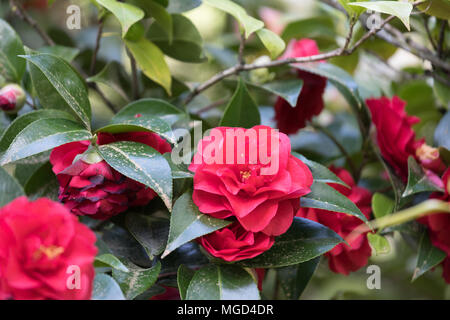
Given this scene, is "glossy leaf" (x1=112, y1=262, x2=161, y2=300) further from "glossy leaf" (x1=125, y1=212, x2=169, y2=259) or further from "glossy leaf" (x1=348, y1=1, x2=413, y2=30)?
"glossy leaf" (x1=348, y1=1, x2=413, y2=30)

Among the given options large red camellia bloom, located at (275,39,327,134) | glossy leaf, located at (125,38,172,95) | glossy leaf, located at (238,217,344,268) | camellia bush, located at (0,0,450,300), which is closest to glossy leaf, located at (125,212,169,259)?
camellia bush, located at (0,0,450,300)

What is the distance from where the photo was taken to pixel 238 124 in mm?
666

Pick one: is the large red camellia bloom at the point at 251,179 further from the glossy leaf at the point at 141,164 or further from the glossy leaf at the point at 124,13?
the glossy leaf at the point at 124,13

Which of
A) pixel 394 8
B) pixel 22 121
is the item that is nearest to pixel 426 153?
pixel 394 8

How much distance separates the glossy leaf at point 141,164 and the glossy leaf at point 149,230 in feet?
0.30

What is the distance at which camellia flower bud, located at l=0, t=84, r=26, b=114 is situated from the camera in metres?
0.70

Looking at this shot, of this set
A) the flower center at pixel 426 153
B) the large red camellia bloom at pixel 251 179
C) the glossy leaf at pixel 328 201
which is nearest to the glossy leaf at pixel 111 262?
the large red camellia bloom at pixel 251 179

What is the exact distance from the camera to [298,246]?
1.93 ft

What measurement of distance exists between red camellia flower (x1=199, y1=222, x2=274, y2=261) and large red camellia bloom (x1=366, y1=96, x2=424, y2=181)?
0.98ft

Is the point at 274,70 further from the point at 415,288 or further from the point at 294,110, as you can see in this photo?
the point at 415,288

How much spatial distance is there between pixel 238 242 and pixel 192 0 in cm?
41

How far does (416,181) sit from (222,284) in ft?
1.07
